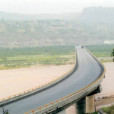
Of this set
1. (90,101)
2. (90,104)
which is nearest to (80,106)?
(90,104)

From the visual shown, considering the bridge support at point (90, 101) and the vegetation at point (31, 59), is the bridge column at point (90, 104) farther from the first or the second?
the vegetation at point (31, 59)

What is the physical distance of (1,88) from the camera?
231ft

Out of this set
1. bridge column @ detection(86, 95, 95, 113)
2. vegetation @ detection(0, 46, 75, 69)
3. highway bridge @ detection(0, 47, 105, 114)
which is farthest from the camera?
vegetation @ detection(0, 46, 75, 69)

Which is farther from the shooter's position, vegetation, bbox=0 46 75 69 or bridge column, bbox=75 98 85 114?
vegetation, bbox=0 46 75 69

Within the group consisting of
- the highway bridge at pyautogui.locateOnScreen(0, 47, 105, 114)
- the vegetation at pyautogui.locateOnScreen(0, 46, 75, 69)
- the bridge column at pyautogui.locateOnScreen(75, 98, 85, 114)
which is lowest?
the bridge column at pyautogui.locateOnScreen(75, 98, 85, 114)

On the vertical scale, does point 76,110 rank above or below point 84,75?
below

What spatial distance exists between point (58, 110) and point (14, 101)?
799 centimetres

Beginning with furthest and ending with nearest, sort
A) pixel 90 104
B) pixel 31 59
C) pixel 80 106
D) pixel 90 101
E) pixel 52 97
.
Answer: pixel 31 59
pixel 90 104
pixel 80 106
pixel 90 101
pixel 52 97

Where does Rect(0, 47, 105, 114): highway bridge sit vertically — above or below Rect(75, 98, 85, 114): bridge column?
above

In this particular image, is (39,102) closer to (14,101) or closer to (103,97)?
(14,101)

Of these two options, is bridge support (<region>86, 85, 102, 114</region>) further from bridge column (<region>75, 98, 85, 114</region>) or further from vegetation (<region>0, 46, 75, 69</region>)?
vegetation (<region>0, 46, 75, 69</region>)

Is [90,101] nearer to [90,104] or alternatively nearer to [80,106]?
[90,104]

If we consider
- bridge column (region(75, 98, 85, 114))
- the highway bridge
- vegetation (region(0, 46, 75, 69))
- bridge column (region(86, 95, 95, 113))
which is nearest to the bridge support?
bridge column (region(86, 95, 95, 113))

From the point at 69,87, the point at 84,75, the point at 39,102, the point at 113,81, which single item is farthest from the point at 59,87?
the point at 113,81
